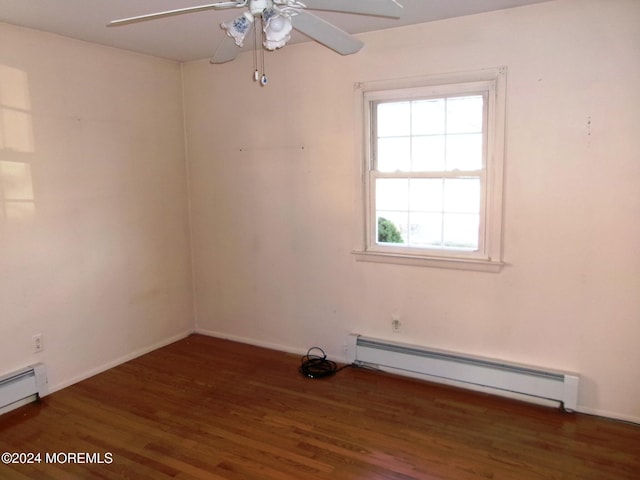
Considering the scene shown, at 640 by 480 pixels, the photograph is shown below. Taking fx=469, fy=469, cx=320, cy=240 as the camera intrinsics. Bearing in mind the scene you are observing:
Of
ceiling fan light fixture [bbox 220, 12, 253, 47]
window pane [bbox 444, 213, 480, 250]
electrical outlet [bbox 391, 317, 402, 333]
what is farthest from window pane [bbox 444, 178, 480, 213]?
Answer: ceiling fan light fixture [bbox 220, 12, 253, 47]

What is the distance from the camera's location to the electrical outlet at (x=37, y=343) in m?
3.28

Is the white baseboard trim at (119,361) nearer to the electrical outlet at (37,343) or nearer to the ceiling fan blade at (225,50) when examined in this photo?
the electrical outlet at (37,343)

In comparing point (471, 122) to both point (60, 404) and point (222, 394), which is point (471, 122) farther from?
point (60, 404)

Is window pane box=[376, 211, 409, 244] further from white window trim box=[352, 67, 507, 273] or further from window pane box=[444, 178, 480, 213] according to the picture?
window pane box=[444, 178, 480, 213]

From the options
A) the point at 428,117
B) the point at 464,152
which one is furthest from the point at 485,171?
the point at 428,117

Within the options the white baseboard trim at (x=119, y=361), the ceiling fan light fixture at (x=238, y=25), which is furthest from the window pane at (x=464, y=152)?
the white baseboard trim at (x=119, y=361)

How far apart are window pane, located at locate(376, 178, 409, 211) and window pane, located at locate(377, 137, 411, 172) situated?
0.29 ft

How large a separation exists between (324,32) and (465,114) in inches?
61.2

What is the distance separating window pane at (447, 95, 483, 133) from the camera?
10.4 feet

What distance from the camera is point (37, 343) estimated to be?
10.8 ft

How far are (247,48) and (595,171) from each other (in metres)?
Answer: 2.70

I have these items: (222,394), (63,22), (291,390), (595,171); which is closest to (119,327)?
(222,394)

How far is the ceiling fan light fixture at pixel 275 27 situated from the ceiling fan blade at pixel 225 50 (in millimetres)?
391

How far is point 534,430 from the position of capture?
2.79 metres
